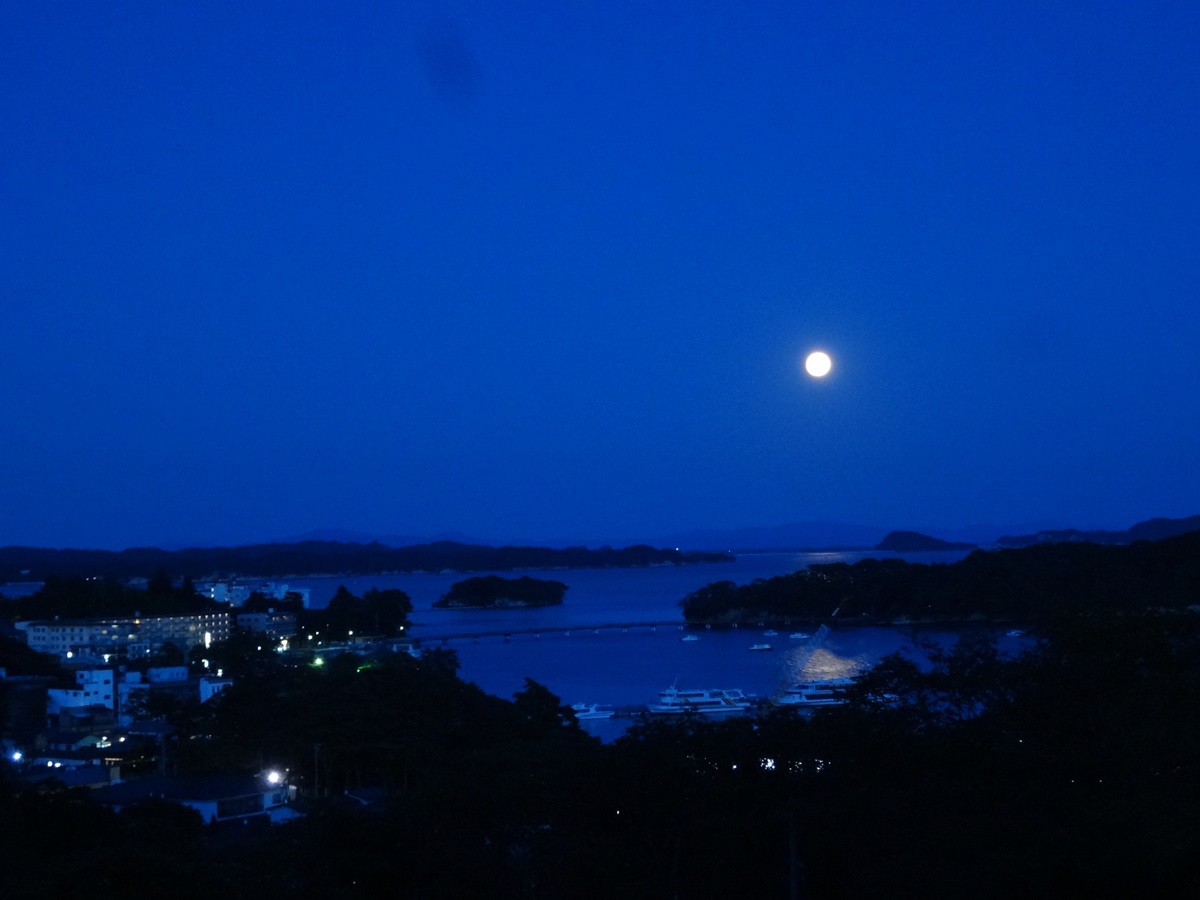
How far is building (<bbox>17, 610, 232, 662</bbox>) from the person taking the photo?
16922mm

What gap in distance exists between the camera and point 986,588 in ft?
45.4

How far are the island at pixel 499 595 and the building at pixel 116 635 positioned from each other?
13.4 m

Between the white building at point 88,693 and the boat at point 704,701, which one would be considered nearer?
the boat at point 704,701

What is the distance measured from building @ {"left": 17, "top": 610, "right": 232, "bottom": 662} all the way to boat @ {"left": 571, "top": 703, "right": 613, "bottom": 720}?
7.91m

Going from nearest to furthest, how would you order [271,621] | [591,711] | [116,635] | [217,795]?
1. [217,795]
2. [591,711]
3. [116,635]
4. [271,621]

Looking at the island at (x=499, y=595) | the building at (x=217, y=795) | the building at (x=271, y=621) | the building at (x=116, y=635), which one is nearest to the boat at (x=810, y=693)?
the building at (x=217, y=795)

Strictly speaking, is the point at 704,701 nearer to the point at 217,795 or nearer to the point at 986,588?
the point at 986,588

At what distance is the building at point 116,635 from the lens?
1692 centimetres

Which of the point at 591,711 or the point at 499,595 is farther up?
the point at 499,595

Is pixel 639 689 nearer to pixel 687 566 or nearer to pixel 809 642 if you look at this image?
pixel 809 642

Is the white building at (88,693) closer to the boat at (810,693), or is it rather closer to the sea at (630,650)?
the sea at (630,650)

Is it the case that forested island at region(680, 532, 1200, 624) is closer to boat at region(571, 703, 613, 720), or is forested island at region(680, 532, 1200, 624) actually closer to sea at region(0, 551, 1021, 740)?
sea at region(0, 551, 1021, 740)

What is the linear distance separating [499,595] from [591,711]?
22.2 meters

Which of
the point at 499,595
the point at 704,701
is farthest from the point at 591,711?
the point at 499,595
